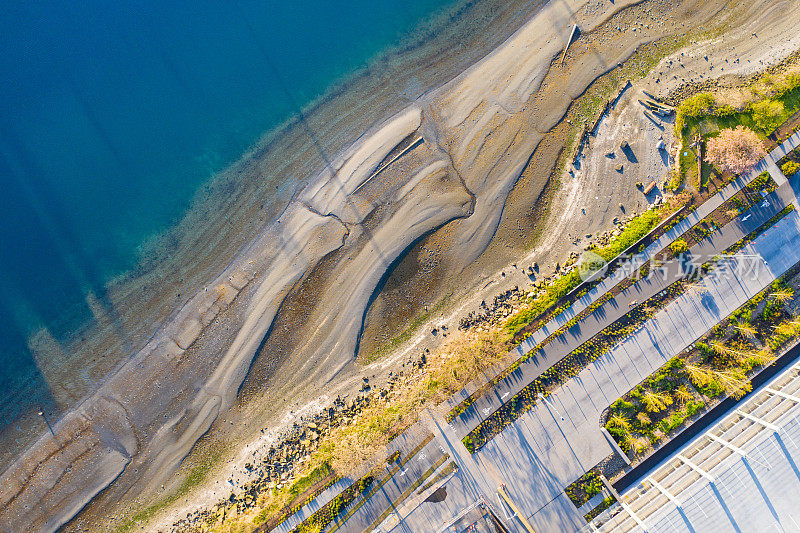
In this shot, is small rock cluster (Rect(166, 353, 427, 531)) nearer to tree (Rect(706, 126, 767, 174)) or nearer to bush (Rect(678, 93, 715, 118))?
tree (Rect(706, 126, 767, 174))

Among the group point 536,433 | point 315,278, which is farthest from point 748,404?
point 315,278

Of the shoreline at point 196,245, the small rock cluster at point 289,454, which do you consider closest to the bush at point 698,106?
the shoreline at point 196,245

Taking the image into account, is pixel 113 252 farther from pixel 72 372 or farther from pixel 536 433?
pixel 536 433

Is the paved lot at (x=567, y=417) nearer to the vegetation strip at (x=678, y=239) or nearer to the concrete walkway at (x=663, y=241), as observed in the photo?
the concrete walkway at (x=663, y=241)

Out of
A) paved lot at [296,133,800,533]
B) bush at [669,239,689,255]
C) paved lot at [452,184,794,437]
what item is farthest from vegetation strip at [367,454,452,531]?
bush at [669,239,689,255]

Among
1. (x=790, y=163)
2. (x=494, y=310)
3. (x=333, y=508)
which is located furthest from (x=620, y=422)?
(x=790, y=163)

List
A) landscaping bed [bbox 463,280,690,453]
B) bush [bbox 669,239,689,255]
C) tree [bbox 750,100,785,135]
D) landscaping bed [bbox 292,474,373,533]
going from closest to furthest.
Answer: landscaping bed [bbox 292,474,373,533]
landscaping bed [bbox 463,280,690,453]
bush [bbox 669,239,689,255]
tree [bbox 750,100,785,135]
